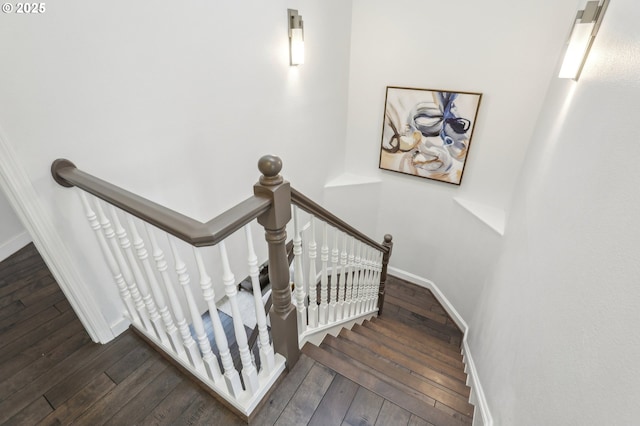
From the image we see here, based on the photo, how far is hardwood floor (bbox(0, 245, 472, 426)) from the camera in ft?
4.28

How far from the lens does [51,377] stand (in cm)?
145

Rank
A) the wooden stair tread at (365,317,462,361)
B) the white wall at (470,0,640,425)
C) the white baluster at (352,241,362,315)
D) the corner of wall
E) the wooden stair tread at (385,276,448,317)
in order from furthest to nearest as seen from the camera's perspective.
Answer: the wooden stair tread at (385,276,448,317), the wooden stair tread at (365,317,462,361), the white baluster at (352,241,362,315), the corner of wall, the white wall at (470,0,640,425)

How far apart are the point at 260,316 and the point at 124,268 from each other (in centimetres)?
72

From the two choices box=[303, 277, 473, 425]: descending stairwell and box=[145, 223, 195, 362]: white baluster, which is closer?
box=[145, 223, 195, 362]: white baluster

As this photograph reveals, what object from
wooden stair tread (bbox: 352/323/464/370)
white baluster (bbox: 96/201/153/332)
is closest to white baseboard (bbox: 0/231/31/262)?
white baluster (bbox: 96/201/153/332)

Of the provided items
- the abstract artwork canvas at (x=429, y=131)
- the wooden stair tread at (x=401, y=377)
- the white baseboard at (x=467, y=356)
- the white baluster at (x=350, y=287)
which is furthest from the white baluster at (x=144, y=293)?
the abstract artwork canvas at (x=429, y=131)

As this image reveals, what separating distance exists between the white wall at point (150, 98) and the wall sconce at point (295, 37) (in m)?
0.07

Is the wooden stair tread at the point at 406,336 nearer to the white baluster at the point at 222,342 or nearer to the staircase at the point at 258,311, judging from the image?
the staircase at the point at 258,311

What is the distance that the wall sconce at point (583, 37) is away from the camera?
5.17 feet

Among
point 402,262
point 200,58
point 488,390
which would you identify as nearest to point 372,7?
point 200,58

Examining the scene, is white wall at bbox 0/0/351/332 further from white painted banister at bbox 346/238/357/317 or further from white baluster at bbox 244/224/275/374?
white painted banister at bbox 346/238/357/317

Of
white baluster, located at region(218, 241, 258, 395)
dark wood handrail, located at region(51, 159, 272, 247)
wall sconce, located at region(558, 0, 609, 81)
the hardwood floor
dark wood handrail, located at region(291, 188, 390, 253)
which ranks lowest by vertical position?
the hardwood floor

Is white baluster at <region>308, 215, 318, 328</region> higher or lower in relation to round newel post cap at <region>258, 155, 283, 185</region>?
lower

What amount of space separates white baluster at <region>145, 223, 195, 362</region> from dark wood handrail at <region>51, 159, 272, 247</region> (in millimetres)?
118
